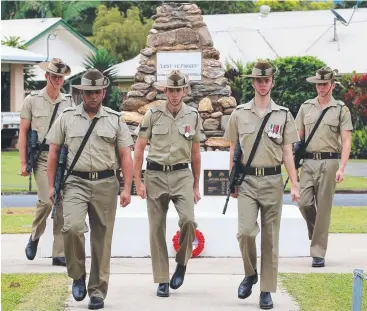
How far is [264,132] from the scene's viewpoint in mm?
8984

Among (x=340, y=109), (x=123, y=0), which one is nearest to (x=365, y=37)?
(x=123, y=0)

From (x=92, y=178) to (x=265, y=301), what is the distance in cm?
184

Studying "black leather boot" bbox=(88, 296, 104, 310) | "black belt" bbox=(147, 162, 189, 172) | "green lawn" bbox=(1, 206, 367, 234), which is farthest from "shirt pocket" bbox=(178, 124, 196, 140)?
"green lawn" bbox=(1, 206, 367, 234)

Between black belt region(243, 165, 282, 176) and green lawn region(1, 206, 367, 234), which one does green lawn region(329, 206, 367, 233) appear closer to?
green lawn region(1, 206, 367, 234)

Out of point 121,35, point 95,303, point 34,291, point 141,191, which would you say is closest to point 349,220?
point 141,191

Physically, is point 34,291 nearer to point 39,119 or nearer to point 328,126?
point 39,119

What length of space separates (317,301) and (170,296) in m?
1.35

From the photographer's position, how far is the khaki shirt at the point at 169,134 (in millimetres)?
9477

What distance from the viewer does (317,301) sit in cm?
892

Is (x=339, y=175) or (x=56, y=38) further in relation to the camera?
(x=56, y=38)

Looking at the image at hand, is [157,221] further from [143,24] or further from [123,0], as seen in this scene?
[123,0]

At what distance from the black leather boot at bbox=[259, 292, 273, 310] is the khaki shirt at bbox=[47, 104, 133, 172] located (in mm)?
1718

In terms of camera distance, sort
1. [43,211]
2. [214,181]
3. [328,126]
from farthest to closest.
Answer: [214,181] < [328,126] < [43,211]

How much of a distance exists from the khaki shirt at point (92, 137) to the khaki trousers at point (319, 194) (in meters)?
3.02
